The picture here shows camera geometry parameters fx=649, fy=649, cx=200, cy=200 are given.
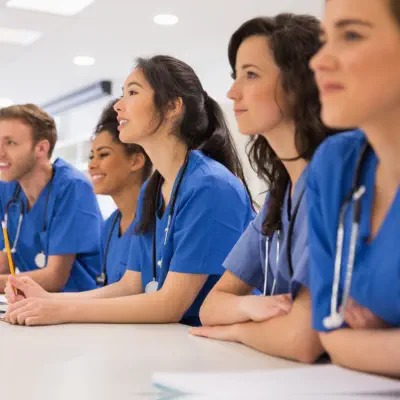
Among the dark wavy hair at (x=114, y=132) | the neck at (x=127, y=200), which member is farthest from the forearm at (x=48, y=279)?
the dark wavy hair at (x=114, y=132)

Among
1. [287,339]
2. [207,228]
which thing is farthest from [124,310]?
[287,339]

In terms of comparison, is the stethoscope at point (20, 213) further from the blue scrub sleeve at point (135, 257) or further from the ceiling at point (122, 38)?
the ceiling at point (122, 38)

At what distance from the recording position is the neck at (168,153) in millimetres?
1978

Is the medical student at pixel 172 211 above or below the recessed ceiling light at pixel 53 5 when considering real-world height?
below

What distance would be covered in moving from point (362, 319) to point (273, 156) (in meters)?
0.60

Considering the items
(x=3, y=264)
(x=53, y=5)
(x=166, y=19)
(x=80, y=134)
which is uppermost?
(x=53, y=5)

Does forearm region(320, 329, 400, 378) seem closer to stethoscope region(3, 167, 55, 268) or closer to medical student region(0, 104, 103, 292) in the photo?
medical student region(0, 104, 103, 292)

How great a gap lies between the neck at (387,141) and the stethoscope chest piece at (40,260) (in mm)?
1982

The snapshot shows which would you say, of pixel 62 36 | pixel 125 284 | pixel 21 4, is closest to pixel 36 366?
pixel 125 284

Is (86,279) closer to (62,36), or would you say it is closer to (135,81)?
(135,81)

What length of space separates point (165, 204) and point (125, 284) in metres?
0.28

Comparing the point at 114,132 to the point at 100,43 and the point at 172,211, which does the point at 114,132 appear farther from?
the point at 100,43

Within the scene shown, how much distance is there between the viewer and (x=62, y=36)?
5.67 m

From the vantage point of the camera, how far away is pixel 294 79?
4.69 ft
